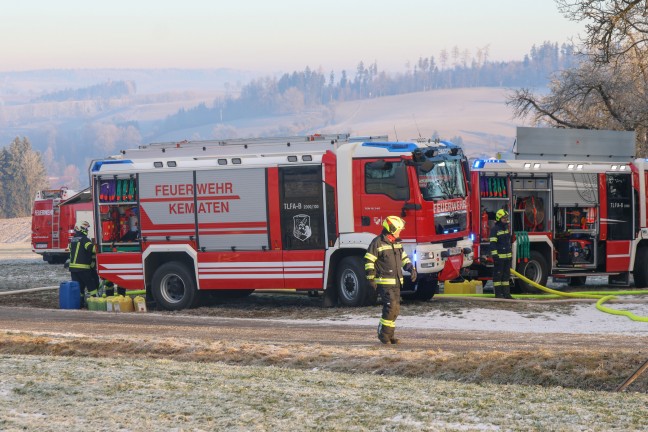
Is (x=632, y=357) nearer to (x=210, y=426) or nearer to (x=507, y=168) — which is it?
(x=210, y=426)

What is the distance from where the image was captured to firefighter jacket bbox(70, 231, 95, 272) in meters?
21.9

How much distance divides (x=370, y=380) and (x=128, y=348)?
178 inches

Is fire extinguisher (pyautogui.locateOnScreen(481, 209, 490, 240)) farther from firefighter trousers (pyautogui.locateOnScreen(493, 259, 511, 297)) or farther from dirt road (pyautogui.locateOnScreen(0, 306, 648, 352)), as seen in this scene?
dirt road (pyautogui.locateOnScreen(0, 306, 648, 352))

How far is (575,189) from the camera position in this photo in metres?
22.8

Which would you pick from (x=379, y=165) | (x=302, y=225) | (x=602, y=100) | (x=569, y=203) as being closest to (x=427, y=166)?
(x=379, y=165)

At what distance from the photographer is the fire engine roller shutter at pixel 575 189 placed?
22594mm

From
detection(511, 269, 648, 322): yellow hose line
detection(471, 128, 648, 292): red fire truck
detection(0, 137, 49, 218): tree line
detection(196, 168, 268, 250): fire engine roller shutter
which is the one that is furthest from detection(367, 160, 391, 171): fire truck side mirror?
detection(0, 137, 49, 218): tree line

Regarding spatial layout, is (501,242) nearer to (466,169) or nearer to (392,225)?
(466,169)

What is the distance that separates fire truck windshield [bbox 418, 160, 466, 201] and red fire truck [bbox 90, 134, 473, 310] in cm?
2

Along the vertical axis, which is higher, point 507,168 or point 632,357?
point 507,168

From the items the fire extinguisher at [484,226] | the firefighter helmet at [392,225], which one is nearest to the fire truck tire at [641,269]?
the fire extinguisher at [484,226]

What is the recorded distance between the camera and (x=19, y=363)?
478 inches

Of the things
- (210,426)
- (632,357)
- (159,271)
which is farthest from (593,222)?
(210,426)

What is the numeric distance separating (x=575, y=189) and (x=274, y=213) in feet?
23.0
